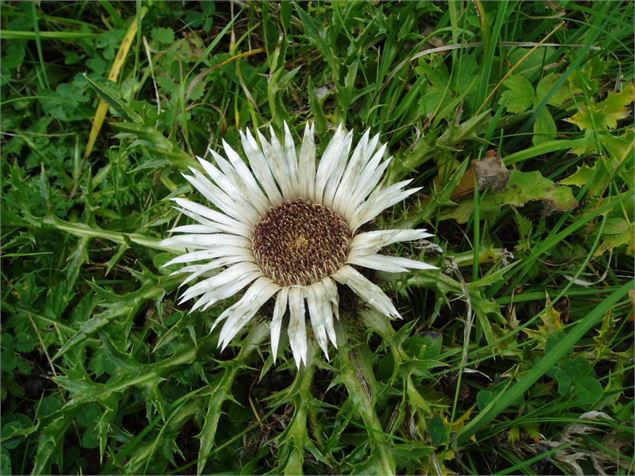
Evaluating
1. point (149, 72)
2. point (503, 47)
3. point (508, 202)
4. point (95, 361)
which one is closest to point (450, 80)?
point (503, 47)

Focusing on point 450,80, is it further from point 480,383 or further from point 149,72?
point 149,72

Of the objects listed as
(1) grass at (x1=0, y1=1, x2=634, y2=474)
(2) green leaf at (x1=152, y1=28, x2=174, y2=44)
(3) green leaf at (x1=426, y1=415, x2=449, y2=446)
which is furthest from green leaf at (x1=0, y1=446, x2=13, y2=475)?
(2) green leaf at (x1=152, y1=28, x2=174, y2=44)

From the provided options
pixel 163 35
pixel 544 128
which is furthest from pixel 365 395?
pixel 163 35

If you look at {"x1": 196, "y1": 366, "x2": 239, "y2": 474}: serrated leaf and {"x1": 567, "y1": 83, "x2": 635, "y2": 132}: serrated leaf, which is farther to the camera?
{"x1": 567, "y1": 83, "x2": 635, "y2": 132}: serrated leaf

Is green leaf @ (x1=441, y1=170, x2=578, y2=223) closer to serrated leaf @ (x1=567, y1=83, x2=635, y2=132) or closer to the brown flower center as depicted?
serrated leaf @ (x1=567, y1=83, x2=635, y2=132)

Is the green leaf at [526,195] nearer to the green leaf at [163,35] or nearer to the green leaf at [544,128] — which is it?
the green leaf at [544,128]
